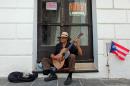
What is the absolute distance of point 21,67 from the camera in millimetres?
6926

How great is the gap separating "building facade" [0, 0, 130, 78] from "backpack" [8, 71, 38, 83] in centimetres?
25

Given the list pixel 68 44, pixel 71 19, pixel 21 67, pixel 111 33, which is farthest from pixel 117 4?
pixel 21 67

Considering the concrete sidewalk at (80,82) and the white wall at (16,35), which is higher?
the white wall at (16,35)

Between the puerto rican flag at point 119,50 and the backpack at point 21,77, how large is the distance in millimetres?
2384

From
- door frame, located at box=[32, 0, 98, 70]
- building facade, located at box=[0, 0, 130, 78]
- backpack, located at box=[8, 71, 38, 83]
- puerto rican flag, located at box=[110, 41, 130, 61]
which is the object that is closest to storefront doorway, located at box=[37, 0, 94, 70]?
door frame, located at box=[32, 0, 98, 70]

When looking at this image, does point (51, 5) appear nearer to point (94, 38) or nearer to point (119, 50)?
point (94, 38)

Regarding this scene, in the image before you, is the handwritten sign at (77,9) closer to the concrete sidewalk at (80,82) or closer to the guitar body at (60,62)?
the guitar body at (60,62)

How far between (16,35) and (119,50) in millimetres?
3085

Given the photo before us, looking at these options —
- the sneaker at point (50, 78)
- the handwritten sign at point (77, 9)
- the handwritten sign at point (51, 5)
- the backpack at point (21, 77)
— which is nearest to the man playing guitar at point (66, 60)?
the sneaker at point (50, 78)

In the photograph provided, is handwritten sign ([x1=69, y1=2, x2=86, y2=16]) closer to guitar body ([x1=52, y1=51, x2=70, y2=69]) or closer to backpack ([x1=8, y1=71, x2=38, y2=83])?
guitar body ([x1=52, y1=51, x2=70, y2=69])

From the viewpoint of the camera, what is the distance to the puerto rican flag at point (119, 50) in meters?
7.02

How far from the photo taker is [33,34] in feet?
23.2

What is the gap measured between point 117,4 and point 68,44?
1.97 m

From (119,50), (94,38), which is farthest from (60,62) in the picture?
(119,50)
